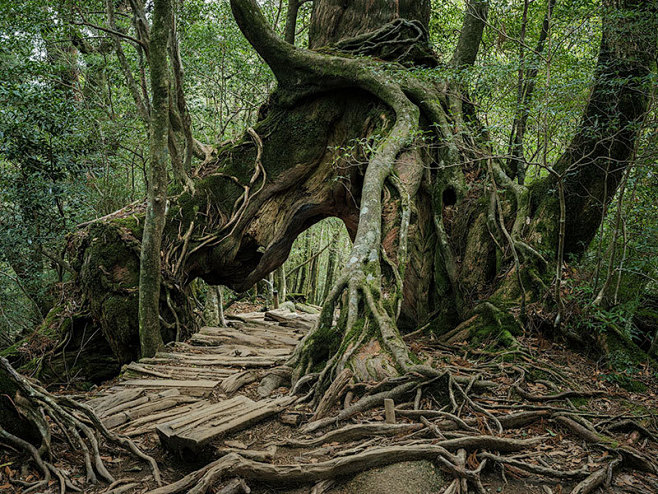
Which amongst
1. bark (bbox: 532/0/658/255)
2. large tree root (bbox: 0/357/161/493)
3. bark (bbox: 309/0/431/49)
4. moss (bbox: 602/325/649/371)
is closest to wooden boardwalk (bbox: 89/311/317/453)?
large tree root (bbox: 0/357/161/493)

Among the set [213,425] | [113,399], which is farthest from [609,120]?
[113,399]

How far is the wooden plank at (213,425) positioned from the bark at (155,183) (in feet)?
8.19

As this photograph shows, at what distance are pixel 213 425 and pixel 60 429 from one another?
1.07m

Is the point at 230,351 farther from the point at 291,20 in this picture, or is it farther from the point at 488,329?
the point at 291,20

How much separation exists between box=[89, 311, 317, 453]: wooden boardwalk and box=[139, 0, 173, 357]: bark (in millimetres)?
493

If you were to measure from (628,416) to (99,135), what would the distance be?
10.4m

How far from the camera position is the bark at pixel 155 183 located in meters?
4.82

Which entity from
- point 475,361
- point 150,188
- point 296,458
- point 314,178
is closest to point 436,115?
point 314,178

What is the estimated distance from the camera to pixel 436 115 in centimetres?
612

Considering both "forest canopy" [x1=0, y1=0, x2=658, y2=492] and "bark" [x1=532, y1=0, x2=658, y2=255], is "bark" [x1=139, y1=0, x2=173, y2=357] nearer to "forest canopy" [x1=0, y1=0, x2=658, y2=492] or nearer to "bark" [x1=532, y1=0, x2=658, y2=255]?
"forest canopy" [x1=0, y1=0, x2=658, y2=492]

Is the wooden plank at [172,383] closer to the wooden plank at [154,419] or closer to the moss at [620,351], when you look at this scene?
the wooden plank at [154,419]

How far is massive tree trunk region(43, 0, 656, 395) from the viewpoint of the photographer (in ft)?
13.7

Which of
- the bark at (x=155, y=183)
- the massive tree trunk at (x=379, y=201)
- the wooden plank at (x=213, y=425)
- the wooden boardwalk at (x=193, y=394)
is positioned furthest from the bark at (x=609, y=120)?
the bark at (x=155, y=183)

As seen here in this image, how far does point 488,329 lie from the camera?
4.56 metres
